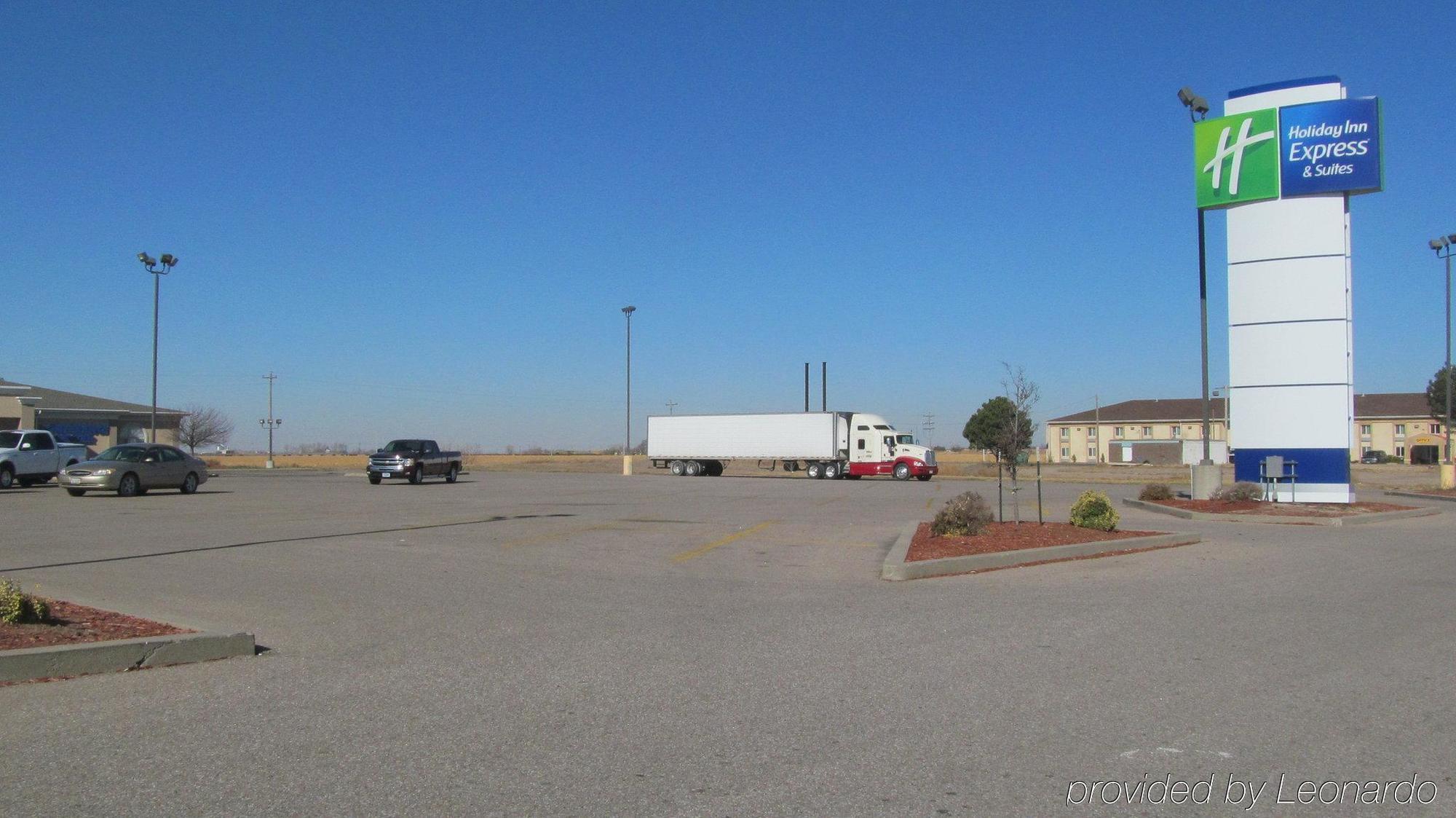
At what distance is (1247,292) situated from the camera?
87.6 ft

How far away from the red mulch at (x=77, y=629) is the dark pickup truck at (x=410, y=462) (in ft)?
104

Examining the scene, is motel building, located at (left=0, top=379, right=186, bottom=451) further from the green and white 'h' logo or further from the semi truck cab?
the green and white 'h' logo

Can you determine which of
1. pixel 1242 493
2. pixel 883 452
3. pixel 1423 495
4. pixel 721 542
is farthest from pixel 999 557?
pixel 883 452

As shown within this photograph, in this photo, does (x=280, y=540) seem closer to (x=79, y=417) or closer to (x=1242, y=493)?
(x=1242, y=493)


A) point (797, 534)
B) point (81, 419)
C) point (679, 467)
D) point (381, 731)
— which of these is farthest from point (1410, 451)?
point (381, 731)

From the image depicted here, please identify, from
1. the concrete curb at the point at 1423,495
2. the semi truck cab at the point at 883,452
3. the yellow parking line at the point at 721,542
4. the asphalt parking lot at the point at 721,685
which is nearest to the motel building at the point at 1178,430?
the semi truck cab at the point at 883,452

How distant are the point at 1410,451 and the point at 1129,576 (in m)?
101

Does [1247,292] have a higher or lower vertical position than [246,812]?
higher

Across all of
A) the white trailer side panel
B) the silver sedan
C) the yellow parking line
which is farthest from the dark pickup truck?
the yellow parking line

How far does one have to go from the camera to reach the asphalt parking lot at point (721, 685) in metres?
5.18

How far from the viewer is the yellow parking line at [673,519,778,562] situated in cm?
1559

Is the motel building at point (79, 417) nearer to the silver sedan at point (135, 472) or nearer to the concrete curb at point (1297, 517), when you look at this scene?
the silver sedan at point (135, 472)

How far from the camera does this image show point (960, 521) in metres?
16.6

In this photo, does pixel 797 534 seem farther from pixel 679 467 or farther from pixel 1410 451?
pixel 1410 451
